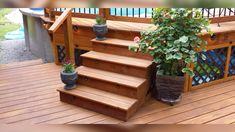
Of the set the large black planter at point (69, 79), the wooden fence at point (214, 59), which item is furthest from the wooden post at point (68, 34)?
the large black planter at point (69, 79)

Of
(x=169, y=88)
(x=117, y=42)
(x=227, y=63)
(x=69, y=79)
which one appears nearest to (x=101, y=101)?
(x=69, y=79)

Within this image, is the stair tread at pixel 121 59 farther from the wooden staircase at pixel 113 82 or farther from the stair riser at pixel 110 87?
the stair riser at pixel 110 87

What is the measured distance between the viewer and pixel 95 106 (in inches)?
116

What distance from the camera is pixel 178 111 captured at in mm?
2912

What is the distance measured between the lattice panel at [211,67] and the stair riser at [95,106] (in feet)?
4.25

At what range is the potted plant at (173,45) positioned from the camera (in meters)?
2.71

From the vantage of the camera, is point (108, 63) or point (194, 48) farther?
point (108, 63)

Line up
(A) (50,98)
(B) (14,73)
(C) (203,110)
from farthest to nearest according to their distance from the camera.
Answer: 1. (B) (14,73)
2. (A) (50,98)
3. (C) (203,110)

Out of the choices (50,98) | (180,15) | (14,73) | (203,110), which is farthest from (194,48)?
(14,73)

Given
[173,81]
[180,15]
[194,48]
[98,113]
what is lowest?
[98,113]

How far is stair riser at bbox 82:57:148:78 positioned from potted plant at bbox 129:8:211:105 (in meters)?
0.20

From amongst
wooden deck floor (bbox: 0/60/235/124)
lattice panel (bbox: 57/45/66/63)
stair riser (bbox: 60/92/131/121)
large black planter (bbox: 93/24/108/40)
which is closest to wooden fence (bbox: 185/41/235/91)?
wooden deck floor (bbox: 0/60/235/124)

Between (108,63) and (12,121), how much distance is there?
1307mm

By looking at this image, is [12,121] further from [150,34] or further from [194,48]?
[194,48]
